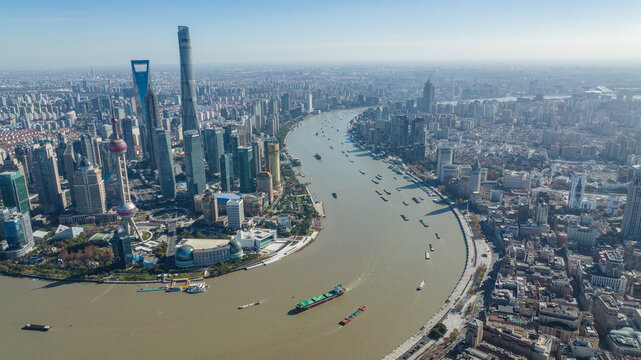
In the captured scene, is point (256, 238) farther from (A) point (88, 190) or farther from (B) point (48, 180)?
(B) point (48, 180)

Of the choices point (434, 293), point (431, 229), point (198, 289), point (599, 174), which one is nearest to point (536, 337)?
point (434, 293)

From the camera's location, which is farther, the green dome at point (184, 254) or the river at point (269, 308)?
the green dome at point (184, 254)

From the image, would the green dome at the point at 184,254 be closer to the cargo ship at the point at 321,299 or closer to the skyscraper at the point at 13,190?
the cargo ship at the point at 321,299

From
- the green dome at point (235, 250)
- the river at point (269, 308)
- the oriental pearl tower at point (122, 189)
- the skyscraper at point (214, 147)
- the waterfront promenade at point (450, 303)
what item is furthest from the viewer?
the skyscraper at point (214, 147)

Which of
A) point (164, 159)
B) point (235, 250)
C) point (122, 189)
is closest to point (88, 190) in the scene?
point (122, 189)

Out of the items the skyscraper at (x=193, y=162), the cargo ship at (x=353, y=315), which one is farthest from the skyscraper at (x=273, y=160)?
the cargo ship at (x=353, y=315)
